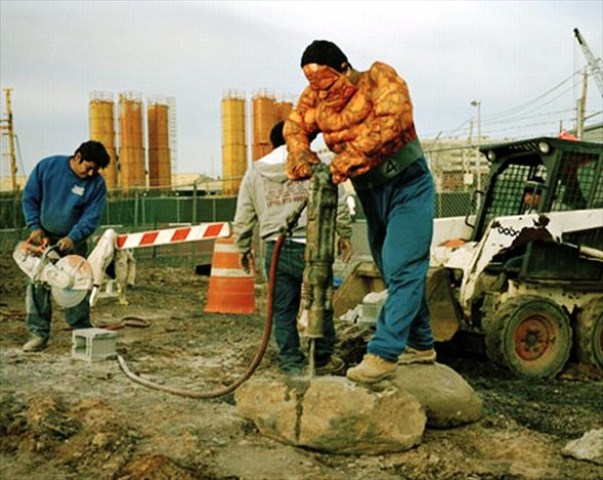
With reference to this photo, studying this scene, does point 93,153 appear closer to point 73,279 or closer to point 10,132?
point 73,279

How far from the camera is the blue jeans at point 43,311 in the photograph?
25.1 feet

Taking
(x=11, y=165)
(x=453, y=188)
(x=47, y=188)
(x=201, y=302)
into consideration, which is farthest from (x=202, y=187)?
(x=47, y=188)

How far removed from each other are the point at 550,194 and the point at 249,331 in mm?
3446

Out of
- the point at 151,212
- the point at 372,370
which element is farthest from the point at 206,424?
the point at 151,212

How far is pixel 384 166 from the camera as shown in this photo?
4.62 m

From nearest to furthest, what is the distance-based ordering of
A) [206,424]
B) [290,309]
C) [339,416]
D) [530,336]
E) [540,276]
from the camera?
1. [339,416]
2. [206,424]
3. [290,309]
4. [530,336]
5. [540,276]

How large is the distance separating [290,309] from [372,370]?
136 centimetres

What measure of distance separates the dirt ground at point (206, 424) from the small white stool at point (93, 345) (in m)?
0.09

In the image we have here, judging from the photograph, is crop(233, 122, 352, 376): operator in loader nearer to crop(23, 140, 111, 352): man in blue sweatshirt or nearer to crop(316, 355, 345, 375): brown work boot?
crop(316, 355, 345, 375): brown work boot

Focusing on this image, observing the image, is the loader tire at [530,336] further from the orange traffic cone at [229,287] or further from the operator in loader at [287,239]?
the orange traffic cone at [229,287]

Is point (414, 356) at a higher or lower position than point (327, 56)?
lower

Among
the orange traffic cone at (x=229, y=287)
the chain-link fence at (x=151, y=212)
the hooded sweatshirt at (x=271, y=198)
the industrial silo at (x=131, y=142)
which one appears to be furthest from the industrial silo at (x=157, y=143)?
the hooded sweatshirt at (x=271, y=198)

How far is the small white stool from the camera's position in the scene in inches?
277

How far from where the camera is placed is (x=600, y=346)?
27.2ft
